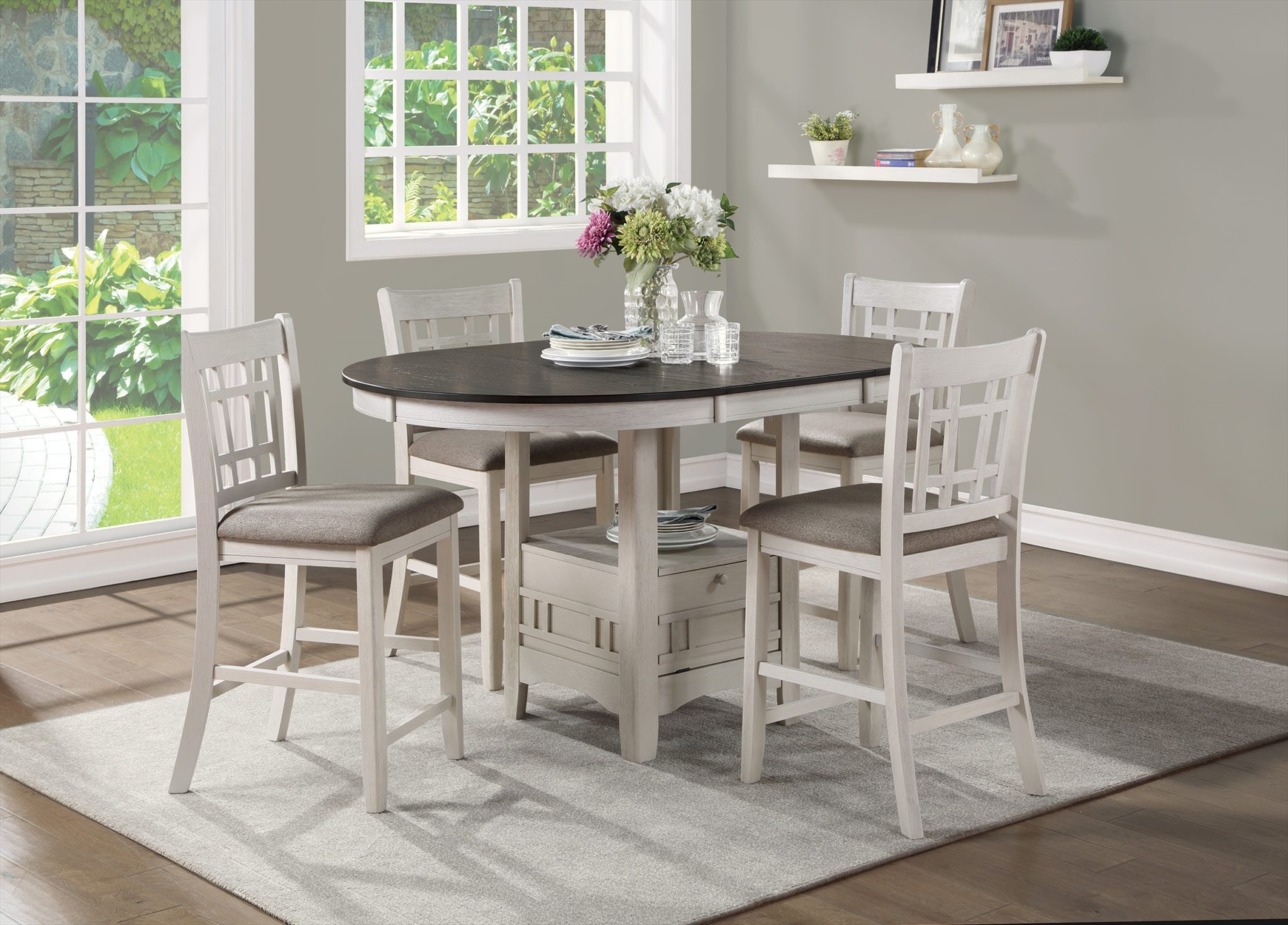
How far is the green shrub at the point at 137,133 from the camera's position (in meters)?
4.59

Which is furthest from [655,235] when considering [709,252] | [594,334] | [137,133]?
[137,133]

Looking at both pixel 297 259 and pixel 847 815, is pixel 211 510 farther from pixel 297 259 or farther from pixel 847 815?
pixel 297 259

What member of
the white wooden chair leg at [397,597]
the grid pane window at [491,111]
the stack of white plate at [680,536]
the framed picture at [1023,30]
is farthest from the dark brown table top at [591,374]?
the grid pane window at [491,111]

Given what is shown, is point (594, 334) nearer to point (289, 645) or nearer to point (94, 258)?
point (289, 645)

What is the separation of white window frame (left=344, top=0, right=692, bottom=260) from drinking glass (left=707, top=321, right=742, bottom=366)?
2.10 m

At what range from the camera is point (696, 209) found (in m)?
3.42

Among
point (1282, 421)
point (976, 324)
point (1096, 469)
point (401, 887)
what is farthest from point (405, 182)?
point (401, 887)

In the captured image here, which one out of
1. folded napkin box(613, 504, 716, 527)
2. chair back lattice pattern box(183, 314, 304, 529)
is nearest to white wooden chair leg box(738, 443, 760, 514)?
folded napkin box(613, 504, 716, 527)

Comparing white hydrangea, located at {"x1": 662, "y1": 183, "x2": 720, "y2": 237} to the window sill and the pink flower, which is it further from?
the window sill

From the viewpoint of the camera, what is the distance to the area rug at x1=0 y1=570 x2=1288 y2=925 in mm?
2680

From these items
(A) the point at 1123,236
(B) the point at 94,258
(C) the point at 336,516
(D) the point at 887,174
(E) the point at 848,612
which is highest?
(D) the point at 887,174

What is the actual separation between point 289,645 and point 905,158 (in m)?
2.96

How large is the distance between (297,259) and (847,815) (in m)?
2.85

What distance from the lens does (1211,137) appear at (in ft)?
15.3
